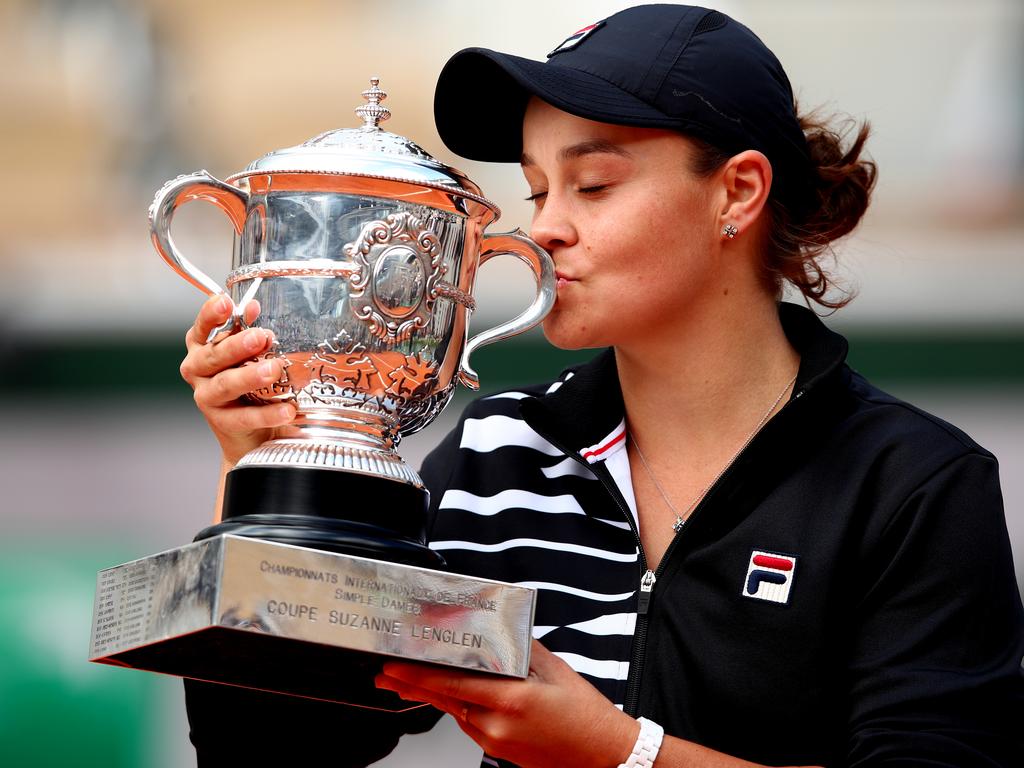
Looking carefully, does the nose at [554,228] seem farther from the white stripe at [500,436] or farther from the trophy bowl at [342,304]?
the white stripe at [500,436]

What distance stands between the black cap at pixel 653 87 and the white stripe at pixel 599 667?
0.56 metres

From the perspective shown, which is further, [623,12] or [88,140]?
[88,140]

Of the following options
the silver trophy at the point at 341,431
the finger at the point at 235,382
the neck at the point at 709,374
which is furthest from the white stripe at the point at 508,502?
the finger at the point at 235,382

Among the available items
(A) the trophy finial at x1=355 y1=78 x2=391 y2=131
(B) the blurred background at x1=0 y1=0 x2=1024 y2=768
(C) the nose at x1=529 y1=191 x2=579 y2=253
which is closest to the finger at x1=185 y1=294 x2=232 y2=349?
(A) the trophy finial at x1=355 y1=78 x2=391 y2=131

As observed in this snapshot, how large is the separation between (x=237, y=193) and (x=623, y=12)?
0.53 metres

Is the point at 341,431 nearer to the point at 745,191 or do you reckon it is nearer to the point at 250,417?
the point at 250,417

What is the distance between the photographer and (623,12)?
1.74 meters

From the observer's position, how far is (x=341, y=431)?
57.7 inches

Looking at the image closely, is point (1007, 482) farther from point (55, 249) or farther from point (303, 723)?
point (55, 249)

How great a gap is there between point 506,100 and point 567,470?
0.42 meters

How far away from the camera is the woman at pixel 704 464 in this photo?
1511 millimetres

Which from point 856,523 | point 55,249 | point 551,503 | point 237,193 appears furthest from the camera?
point 55,249

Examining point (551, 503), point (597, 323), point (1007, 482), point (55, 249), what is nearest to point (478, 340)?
point (597, 323)

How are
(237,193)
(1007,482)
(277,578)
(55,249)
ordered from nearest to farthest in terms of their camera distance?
(277,578) < (237,193) < (1007,482) < (55,249)
